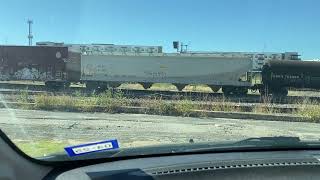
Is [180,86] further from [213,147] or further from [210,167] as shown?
[210,167]

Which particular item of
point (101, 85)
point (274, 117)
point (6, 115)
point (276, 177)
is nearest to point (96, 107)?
point (274, 117)

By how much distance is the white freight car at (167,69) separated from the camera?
43031 mm

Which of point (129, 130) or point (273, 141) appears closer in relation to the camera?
point (273, 141)

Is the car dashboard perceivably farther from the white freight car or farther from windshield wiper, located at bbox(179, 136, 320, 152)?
the white freight car

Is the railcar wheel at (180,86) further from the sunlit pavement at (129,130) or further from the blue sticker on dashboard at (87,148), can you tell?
the blue sticker on dashboard at (87,148)

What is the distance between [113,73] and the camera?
43.8 meters

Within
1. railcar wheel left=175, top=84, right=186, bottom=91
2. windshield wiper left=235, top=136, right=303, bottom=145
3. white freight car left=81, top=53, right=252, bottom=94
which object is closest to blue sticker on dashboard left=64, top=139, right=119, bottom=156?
windshield wiper left=235, top=136, right=303, bottom=145

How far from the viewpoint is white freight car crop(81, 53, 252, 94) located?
141ft

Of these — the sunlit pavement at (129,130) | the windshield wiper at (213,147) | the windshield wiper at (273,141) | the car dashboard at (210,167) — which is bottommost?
the sunlit pavement at (129,130)

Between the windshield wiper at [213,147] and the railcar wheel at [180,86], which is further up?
the windshield wiper at [213,147]

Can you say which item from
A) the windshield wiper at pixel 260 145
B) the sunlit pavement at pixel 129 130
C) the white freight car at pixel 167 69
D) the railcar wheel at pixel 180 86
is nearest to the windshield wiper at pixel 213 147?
the windshield wiper at pixel 260 145

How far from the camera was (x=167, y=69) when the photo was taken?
44219 mm

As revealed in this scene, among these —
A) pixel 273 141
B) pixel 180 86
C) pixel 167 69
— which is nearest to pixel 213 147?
pixel 273 141

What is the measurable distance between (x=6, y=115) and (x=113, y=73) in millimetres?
38892
